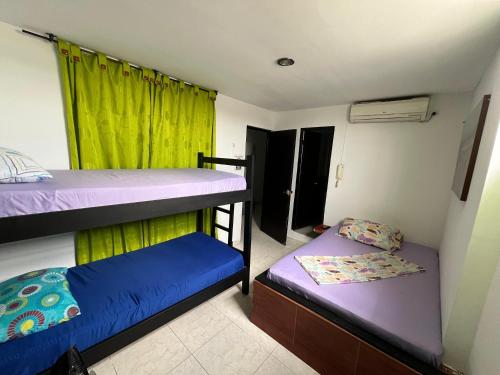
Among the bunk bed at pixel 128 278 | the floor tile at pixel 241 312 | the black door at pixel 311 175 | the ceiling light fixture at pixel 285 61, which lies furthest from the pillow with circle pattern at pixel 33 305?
the black door at pixel 311 175

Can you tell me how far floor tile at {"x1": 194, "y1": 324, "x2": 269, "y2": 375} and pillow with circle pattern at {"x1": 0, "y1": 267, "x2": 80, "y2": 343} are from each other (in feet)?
3.16

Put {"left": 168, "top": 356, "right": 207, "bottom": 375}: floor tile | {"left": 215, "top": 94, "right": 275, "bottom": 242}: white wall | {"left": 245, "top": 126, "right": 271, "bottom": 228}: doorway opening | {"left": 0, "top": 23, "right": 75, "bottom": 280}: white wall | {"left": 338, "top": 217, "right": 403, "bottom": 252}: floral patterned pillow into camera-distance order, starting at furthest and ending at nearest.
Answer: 1. {"left": 245, "top": 126, "right": 271, "bottom": 228}: doorway opening
2. {"left": 215, "top": 94, "right": 275, "bottom": 242}: white wall
3. {"left": 338, "top": 217, "right": 403, "bottom": 252}: floral patterned pillow
4. {"left": 0, "top": 23, "right": 75, "bottom": 280}: white wall
5. {"left": 168, "top": 356, "right": 207, "bottom": 375}: floor tile

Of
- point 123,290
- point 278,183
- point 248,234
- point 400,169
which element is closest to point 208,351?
point 123,290

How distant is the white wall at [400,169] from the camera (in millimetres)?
2391

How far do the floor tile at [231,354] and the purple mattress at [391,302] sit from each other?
21.8 inches

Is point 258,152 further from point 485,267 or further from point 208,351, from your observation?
point 485,267

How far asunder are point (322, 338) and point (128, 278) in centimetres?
151

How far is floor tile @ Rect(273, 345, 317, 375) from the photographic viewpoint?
4.89 ft

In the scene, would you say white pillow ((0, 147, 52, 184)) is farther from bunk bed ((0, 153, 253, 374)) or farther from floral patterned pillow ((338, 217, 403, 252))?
floral patterned pillow ((338, 217, 403, 252))

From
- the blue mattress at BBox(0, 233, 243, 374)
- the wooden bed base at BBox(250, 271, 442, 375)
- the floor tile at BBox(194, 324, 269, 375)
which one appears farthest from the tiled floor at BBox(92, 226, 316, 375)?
the blue mattress at BBox(0, 233, 243, 374)

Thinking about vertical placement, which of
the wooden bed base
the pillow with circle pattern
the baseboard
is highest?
the pillow with circle pattern

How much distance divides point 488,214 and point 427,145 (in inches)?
76.6

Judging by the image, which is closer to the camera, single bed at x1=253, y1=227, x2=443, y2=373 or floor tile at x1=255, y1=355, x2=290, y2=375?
single bed at x1=253, y1=227, x2=443, y2=373

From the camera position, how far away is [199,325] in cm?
184
